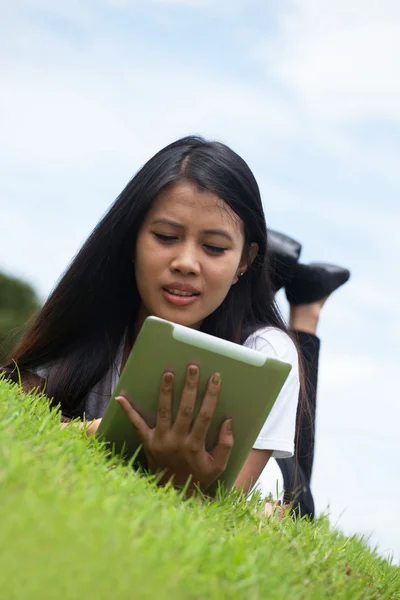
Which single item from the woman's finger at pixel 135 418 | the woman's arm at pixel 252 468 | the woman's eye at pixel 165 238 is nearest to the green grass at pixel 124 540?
the woman's finger at pixel 135 418

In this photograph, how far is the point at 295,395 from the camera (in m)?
3.91

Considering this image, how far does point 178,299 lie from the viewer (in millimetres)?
3668

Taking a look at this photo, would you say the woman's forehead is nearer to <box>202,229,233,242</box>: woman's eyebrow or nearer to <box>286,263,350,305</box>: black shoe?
<box>202,229,233,242</box>: woman's eyebrow

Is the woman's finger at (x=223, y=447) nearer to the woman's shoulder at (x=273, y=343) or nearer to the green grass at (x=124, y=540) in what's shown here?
the green grass at (x=124, y=540)

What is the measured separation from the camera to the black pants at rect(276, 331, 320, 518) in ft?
15.2

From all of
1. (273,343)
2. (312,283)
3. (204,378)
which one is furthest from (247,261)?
(312,283)

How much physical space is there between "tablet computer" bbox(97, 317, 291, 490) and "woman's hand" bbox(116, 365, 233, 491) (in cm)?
3

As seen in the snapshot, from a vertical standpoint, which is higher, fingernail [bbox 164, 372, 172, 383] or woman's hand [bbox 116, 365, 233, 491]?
fingernail [bbox 164, 372, 172, 383]

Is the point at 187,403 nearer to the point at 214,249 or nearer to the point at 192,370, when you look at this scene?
the point at 192,370

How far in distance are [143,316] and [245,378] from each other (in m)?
1.52

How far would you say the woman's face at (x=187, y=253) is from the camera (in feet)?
11.8

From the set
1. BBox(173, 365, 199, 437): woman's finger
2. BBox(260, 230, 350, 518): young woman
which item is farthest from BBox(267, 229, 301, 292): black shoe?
BBox(173, 365, 199, 437): woman's finger

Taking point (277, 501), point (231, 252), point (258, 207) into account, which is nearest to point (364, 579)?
point (277, 501)

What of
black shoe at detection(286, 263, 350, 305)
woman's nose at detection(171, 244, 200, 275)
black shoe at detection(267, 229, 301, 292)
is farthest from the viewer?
black shoe at detection(286, 263, 350, 305)
